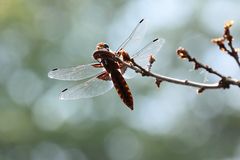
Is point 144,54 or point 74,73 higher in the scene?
point 74,73

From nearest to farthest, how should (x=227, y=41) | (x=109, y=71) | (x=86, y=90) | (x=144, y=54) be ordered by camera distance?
(x=227, y=41) < (x=109, y=71) < (x=144, y=54) < (x=86, y=90)

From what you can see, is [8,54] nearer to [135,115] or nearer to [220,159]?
[135,115]

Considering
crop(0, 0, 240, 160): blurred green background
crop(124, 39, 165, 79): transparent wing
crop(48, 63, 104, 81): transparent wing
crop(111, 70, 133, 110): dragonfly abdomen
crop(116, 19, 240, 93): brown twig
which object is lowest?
crop(116, 19, 240, 93): brown twig

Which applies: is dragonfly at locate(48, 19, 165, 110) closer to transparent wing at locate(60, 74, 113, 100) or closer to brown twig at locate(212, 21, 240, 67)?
transparent wing at locate(60, 74, 113, 100)

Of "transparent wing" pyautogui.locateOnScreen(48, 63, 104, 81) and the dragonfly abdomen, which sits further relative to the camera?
"transparent wing" pyautogui.locateOnScreen(48, 63, 104, 81)

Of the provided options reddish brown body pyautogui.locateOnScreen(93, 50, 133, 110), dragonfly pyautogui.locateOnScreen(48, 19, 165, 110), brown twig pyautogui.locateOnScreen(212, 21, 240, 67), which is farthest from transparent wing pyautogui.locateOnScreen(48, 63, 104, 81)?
brown twig pyautogui.locateOnScreen(212, 21, 240, 67)

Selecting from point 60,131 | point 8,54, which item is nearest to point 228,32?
point 60,131

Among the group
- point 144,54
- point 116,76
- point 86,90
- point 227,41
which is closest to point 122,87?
point 116,76

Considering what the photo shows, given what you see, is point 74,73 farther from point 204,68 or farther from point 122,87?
point 204,68

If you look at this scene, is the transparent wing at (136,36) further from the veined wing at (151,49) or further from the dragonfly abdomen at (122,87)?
the dragonfly abdomen at (122,87)
